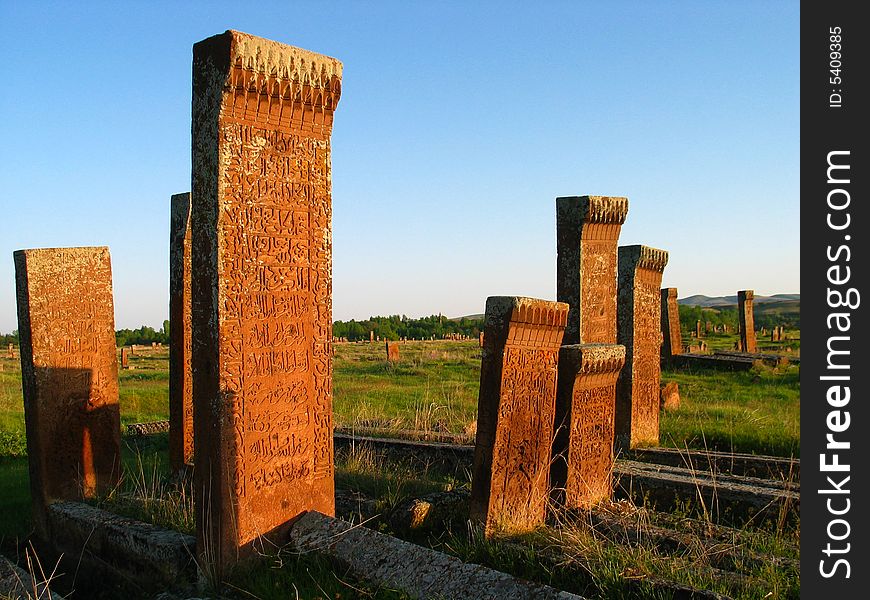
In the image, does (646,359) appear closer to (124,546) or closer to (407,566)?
(407,566)

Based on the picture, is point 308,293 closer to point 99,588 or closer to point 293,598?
point 293,598

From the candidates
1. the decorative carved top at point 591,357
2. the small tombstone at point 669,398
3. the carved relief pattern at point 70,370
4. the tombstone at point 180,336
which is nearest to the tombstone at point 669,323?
the small tombstone at point 669,398

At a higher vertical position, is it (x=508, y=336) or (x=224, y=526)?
(x=508, y=336)

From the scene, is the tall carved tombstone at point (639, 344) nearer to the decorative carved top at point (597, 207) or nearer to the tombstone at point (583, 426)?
the decorative carved top at point (597, 207)

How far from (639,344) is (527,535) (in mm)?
5490

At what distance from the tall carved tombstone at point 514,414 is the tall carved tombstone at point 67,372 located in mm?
3527

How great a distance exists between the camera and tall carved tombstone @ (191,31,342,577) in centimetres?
490

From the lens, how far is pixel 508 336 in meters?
5.65

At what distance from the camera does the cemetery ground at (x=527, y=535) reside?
4402 millimetres

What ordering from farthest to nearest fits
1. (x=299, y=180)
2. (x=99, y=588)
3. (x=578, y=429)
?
(x=578, y=429)
(x=99, y=588)
(x=299, y=180)

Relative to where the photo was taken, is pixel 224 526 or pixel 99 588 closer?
pixel 224 526

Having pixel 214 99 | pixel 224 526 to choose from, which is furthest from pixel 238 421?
pixel 214 99

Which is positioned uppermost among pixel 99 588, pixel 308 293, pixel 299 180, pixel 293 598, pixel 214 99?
pixel 214 99

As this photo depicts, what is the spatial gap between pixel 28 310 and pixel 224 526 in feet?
10.2
